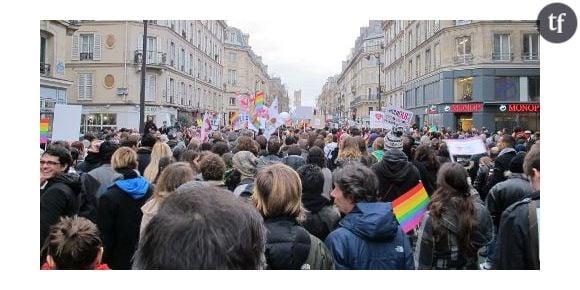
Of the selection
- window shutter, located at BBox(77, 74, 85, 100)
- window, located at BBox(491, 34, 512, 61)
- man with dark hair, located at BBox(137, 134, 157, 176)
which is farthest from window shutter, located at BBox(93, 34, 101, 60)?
man with dark hair, located at BBox(137, 134, 157, 176)

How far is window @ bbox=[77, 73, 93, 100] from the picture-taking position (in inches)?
1310

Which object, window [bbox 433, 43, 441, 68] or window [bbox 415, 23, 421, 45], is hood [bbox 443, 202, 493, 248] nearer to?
window [bbox 433, 43, 441, 68]

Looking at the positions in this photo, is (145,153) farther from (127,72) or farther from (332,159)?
(127,72)

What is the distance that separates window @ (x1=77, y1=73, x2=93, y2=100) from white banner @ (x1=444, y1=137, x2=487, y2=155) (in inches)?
1217

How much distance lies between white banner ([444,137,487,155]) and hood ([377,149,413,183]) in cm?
236

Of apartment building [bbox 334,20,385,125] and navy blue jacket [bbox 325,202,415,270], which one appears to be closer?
navy blue jacket [bbox 325,202,415,270]

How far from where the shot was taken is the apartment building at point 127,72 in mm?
33125

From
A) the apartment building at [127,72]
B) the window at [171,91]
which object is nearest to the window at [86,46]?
the apartment building at [127,72]

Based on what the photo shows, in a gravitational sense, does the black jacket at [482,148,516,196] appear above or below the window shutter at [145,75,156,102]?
below

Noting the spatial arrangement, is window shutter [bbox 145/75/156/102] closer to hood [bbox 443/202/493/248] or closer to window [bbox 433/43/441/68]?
window [bbox 433/43/441/68]

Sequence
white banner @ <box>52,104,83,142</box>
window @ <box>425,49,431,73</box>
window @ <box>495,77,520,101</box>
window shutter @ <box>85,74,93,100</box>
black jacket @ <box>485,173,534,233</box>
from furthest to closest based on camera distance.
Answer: window @ <box>425,49,431,73</box> < window shutter @ <box>85,74,93,100</box> < window @ <box>495,77,520,101</box> < white banner @ <box>52,104,83,142</box> < black jacket @ <box>485,173,534,233</box>

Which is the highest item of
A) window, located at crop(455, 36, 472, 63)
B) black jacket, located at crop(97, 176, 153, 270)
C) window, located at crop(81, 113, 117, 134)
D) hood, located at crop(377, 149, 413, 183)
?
window, located at crop(455, 36, 472, 63)

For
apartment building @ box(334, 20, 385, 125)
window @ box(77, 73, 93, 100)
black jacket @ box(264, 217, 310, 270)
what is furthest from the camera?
apartment building @ box(334, 20, 385, 125)
